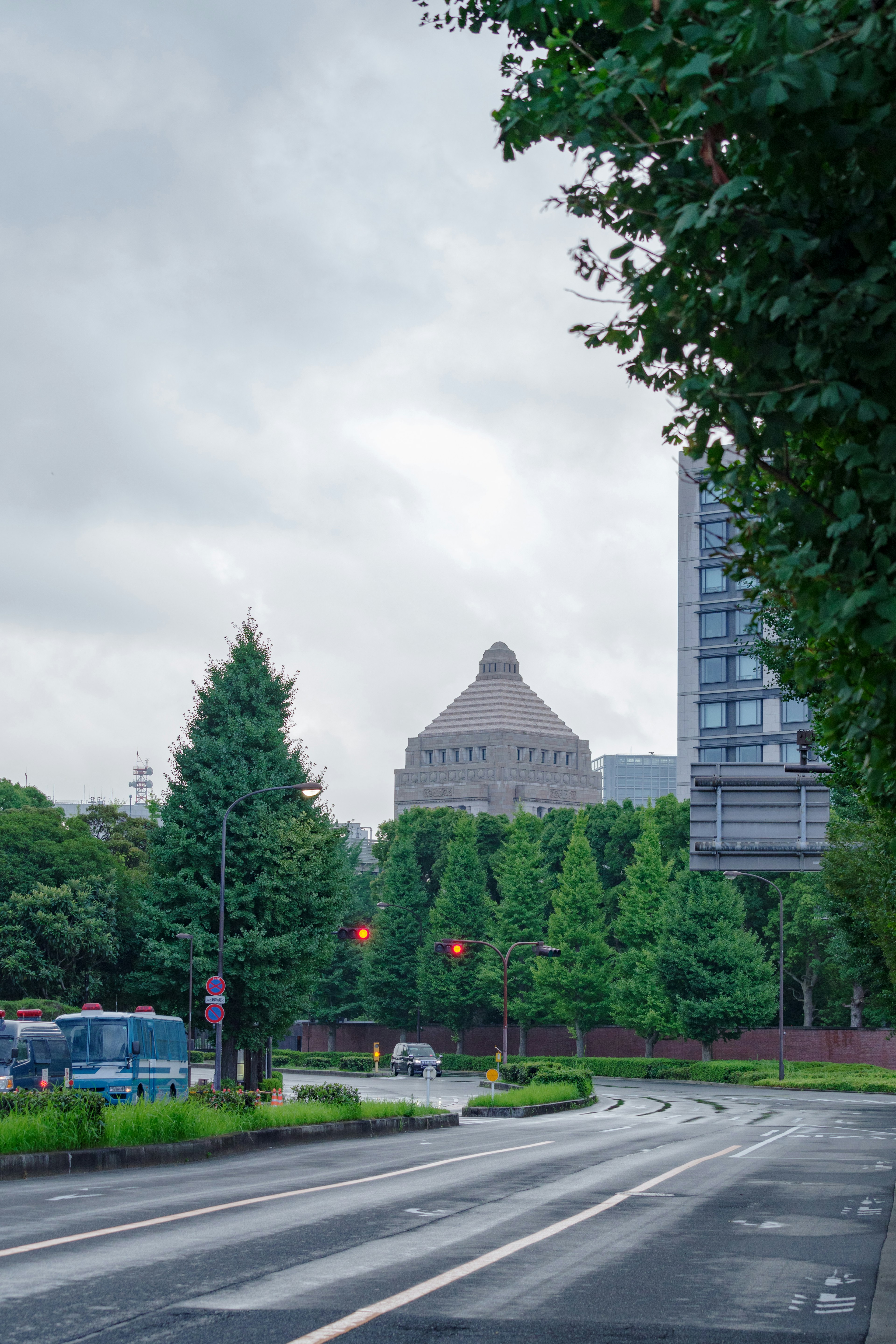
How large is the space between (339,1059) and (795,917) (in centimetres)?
3039

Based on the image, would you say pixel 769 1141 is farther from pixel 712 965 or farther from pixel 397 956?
pixel 397 956

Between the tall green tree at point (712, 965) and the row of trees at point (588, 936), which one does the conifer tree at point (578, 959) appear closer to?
the row of trees at point (588, 936)

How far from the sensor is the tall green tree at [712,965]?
68250 millimetres

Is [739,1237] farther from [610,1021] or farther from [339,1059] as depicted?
[339,1059]

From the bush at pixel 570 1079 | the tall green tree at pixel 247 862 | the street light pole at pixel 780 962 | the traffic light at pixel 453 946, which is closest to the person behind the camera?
the tall green tree at pixel 247 862

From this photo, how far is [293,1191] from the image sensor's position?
51.0 ft

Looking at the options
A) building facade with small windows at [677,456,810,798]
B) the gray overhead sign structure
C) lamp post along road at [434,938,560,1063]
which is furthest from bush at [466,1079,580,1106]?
building facade with small windows at [677,456,810,798]

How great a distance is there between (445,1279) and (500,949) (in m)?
73.1

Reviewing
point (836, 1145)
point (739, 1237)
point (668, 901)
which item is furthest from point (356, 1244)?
point (668, 901)

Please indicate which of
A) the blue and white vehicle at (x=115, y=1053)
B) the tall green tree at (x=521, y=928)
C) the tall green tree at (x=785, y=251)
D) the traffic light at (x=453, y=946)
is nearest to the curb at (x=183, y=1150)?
the blue and white vehicle at (x=115, y=1053)

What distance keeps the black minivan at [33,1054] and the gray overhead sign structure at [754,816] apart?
15.0 metres

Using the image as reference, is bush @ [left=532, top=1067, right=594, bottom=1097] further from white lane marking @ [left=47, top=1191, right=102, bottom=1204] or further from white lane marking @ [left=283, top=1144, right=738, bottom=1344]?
white lane marking @ [left=47, top=1191, right=102, bottom=1204]

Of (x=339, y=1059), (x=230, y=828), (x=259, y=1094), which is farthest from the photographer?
(x=339, y=1059)

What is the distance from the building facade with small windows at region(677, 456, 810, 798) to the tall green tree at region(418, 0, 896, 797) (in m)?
83.0
